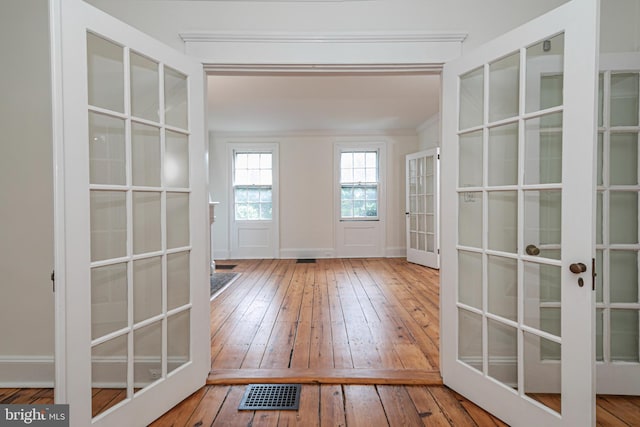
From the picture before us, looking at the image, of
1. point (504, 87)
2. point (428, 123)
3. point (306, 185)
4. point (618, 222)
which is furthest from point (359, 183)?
point (504, 87)

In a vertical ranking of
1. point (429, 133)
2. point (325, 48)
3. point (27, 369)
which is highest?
point (429, 133)

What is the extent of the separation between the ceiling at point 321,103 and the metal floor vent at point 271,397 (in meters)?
2.86

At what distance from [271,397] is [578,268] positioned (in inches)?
67.9

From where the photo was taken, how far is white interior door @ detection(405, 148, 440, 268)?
593 centimetres

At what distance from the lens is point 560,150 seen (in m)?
1.59

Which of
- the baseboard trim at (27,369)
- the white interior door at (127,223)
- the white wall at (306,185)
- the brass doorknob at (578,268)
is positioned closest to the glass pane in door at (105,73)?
the white interior door at (127,223)

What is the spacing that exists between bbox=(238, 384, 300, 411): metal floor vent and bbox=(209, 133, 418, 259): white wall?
5.19 metres

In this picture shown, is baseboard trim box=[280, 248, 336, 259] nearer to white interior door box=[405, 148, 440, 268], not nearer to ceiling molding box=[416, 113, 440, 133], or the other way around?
white interior door box=[405, 148, 440, 268]

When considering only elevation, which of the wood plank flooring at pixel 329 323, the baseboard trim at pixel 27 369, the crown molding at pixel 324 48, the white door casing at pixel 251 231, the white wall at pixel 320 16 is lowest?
the wood plank flooring at pixel 329 323

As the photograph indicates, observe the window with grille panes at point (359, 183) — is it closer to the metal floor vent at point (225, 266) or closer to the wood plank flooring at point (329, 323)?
the wood plank flooring at point (329, 323)

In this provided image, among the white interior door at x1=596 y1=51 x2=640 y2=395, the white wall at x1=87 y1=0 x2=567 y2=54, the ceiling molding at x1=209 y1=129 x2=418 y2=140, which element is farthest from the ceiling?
the white interior door at x1=596 y1=51 x2=640 y2=395

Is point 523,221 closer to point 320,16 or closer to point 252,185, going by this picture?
point 320,16

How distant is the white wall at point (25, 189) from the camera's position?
2.18 meters

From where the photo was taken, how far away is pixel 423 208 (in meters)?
6.32
